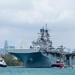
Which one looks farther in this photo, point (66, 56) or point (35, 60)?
point (66, 56)

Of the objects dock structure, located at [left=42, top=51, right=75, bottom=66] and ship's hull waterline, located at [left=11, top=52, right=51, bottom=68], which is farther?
dock structure, located at [left=42, top=51, right=75, bottom=66]

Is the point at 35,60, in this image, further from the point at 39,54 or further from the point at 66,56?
the point at 66,56

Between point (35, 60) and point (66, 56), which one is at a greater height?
point (66, 56)

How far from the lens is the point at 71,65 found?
198875 mm

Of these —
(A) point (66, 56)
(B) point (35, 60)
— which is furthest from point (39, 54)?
(A) point (66, 56)

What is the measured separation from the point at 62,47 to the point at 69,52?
Result: 154 inches

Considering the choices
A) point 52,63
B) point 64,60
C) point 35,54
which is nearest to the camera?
point 35,54

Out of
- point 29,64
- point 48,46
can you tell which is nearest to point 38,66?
point 29,64

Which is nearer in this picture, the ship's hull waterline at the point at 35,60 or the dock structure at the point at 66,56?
the ship's hull waterline at the point at 35,60

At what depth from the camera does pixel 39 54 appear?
159375mm

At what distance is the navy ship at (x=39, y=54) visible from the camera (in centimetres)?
15950

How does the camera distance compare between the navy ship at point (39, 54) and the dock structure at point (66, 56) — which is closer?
the navy ship at point (39, 54)

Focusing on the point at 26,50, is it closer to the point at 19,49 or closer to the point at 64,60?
the point at 19,49

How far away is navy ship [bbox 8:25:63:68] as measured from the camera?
160 metres
